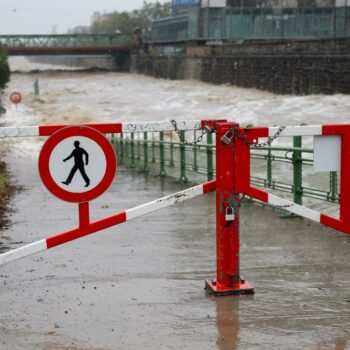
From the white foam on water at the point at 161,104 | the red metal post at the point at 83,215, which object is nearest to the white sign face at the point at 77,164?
the red metal post at the point at 83,215

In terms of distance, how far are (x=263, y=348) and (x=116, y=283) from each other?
70.5 inches

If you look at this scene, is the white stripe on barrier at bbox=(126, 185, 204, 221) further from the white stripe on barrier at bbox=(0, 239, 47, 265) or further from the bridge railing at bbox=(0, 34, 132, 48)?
the bridge railing at bbox=(0, 34, 132, 48)

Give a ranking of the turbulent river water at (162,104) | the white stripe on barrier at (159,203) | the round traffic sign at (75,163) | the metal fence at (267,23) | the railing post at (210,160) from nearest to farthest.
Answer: the round traffic sign at (75,163) → the white stripe on barrier at (159,203) → the railing post at (210,160) → the turbulent river water at (162,104) → the metal fence at (267,23)

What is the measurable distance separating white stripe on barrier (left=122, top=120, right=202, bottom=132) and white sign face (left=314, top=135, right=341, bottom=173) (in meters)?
0.81

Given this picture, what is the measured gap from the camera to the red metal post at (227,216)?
5.10m

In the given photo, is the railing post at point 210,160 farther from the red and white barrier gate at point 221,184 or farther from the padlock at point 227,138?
the padlock at point 227,138

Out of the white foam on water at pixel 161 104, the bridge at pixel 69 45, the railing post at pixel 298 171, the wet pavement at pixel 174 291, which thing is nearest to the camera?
the wet pavement at pixel 174 291

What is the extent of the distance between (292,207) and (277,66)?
44.7 meters

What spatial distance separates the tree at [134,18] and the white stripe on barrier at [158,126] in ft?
417

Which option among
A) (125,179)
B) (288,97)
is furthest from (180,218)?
(288,97)

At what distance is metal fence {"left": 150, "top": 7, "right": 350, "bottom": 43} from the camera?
202ft

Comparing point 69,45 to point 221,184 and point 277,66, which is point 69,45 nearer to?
point 277,66

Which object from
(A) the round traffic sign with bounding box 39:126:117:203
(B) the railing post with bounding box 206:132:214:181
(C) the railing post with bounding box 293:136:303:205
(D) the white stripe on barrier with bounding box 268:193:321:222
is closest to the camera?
(A) the round traffic sign with bounding box 39:126:117:203

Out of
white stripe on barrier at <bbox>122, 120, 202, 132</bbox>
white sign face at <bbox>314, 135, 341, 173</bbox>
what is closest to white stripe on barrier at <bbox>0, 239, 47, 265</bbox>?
white stripe on barrier at <bbox>122, 120, 202, 132</bbox>
